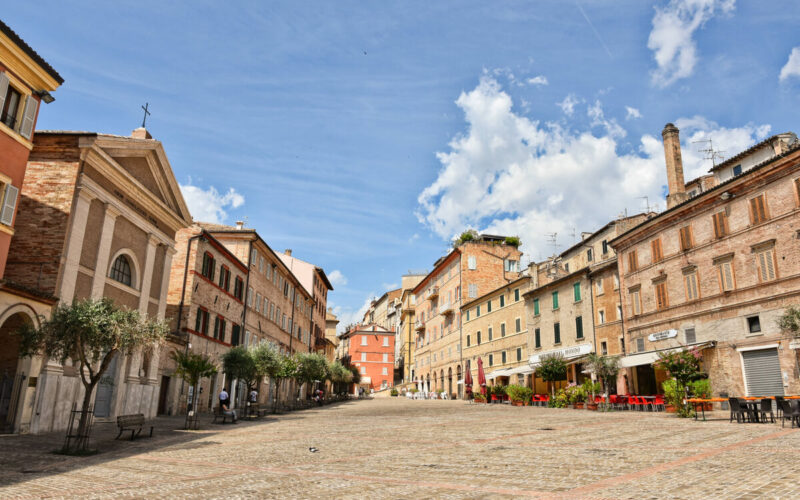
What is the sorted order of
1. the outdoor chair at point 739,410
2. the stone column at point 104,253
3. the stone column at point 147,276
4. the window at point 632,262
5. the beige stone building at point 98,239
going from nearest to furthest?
the beige stone building at point 98,239 → the outdoor chair at point 739,410 → the stone column at point 104,253 → the stone column at point 147,276 → the window at point 632,262

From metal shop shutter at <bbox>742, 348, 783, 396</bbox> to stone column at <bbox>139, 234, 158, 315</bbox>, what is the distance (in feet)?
89.7

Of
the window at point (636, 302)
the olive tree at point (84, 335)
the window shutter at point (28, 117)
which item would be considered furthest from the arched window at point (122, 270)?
the window at point (636, 302)

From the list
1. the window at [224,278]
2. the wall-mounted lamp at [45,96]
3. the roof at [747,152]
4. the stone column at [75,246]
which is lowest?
the stone column at [75,246]

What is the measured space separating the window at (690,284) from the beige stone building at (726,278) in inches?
2.1

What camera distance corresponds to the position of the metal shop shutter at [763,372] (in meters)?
23.1

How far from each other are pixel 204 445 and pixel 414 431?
22.1ft

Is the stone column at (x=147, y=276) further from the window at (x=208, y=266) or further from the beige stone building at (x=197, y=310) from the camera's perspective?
the window at (x=208, y=266)

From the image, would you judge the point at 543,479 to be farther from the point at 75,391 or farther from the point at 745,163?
the point at 745,163

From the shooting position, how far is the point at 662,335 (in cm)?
2970

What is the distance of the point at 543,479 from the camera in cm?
869

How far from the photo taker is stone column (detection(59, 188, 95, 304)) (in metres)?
18.1

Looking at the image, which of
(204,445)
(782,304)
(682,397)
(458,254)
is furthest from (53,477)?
(458,254)

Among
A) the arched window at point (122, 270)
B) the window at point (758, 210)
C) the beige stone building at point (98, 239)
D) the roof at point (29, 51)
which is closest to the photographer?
the roof at point (29, 51)

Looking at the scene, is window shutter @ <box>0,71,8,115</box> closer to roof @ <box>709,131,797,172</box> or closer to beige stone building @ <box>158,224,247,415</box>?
beige stone building @ <box>158,224,247,415</box>
